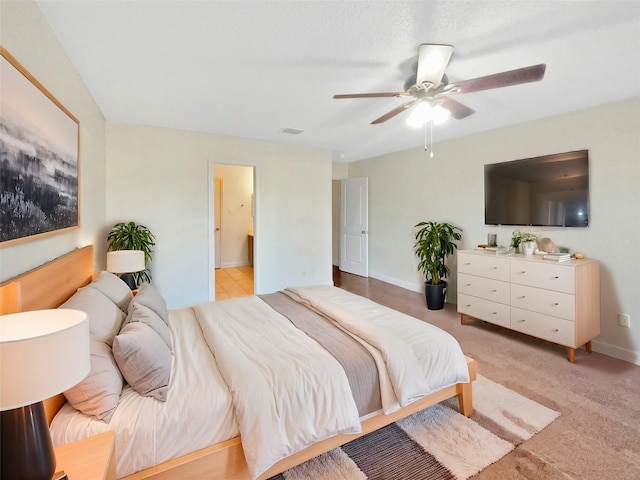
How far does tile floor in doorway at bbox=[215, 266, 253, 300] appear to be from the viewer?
4824 millimetres

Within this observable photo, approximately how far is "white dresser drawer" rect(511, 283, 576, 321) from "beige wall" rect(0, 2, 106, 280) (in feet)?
12.5

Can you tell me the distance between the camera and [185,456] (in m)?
1.27

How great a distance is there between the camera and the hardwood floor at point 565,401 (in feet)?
5.32

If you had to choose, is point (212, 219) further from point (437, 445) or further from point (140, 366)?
point (437, 445)

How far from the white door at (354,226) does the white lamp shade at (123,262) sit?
406cm

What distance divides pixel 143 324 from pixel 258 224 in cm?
296

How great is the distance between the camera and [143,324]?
161 centimetres

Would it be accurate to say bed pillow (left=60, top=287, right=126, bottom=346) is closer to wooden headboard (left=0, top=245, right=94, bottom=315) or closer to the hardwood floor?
wooden headboard (left=0, top=245, right=94, bottom=315)

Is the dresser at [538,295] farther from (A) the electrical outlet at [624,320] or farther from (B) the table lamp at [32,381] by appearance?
(B) the table lamp at [32,381]

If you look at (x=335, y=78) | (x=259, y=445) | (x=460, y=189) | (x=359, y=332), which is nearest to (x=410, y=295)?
(x=460, y=189)

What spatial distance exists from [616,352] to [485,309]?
44.1 inches

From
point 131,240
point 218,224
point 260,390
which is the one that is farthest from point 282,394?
point 218,224

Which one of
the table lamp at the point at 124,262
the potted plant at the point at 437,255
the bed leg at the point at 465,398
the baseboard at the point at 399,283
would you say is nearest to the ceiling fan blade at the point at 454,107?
the bed leg at the point at 465,398

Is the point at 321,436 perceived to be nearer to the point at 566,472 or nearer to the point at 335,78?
the point at 566,472
